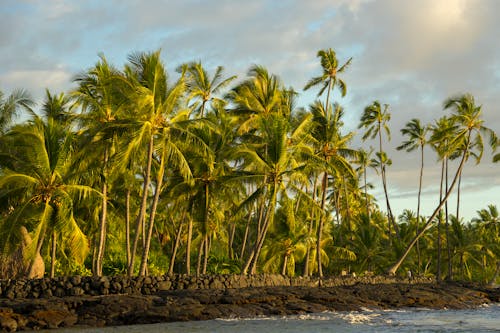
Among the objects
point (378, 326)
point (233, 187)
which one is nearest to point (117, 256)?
point (233, 187)

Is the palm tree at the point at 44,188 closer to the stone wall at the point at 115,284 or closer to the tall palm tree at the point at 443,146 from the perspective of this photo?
the stone wall at the point at 115,284

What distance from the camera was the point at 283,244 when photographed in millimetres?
36656

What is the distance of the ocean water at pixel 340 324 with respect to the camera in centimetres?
1695

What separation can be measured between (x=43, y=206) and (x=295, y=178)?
11441 millimetres

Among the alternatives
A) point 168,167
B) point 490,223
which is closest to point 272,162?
point 168,167

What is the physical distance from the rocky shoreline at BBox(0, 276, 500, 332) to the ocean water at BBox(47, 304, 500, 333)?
772 millimetres

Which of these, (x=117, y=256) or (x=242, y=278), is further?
(x=117, y=256)

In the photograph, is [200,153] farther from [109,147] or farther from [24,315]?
[24,315]

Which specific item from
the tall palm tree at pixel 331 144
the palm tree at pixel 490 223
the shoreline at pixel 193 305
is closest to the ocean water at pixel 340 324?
the shoreline at pixel 193 305

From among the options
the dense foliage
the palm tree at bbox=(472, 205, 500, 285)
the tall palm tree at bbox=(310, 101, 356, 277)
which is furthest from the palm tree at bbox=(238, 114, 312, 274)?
the palm tree at bbox=(472, 205, 500, 285)

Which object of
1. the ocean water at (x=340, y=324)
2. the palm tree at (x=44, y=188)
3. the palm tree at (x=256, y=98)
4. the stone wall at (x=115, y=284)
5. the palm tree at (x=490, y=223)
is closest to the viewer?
the ocean water at (x=340, y=324)

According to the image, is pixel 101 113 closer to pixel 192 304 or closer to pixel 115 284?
pixel 115 284

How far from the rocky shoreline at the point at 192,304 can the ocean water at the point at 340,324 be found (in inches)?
30.4

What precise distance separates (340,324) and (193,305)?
4998 millimetres
